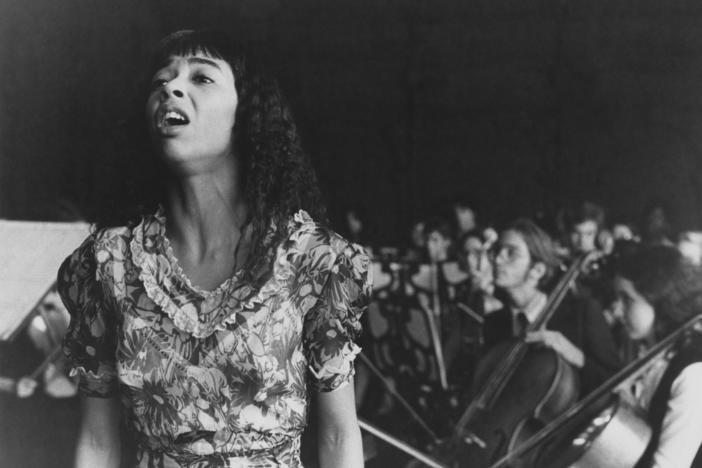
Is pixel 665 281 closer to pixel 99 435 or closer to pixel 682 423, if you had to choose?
pixel 682 423

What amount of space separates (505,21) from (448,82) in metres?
0.22

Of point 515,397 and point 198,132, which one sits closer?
point 198,132

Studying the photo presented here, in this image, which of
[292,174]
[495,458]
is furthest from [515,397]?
[292,174]

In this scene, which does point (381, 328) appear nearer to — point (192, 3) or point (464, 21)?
point (464, 21)

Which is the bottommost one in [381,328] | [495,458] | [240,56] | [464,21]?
[495,458]

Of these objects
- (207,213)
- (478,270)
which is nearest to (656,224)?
(478,270)

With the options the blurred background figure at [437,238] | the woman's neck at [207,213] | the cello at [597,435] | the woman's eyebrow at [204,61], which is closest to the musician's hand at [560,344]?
the cello at [597,435]

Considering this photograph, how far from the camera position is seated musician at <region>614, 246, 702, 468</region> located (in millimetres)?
2287

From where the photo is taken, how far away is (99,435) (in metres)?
1.20

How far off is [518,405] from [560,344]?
208 mm

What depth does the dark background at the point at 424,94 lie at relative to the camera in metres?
2.21

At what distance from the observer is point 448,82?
88.1 inches

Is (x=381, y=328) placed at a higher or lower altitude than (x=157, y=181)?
lower

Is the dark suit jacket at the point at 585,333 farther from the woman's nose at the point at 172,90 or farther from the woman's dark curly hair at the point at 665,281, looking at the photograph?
the woman's nose at the point at 172,90
